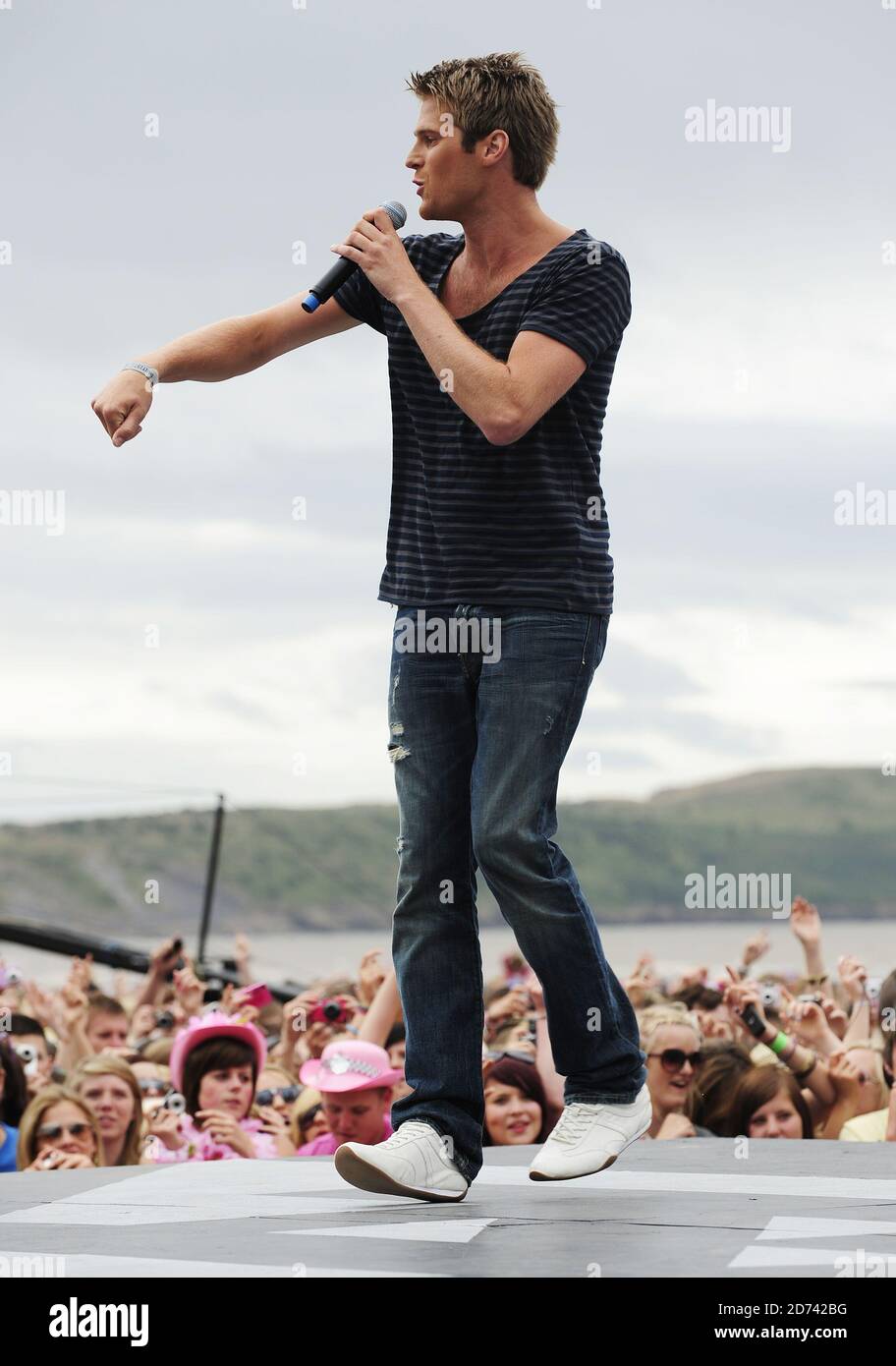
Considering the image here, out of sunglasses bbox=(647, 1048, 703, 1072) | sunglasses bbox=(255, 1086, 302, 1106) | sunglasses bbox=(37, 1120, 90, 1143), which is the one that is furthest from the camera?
sunglasses bbox=(255, 1086, 302, 1106)

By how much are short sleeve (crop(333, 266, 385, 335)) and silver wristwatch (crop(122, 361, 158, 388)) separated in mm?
447

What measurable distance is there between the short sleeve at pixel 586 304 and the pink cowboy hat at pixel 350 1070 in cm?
266

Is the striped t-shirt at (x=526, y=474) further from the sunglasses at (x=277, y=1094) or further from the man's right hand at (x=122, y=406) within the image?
the sunglasses at (x=277, y=1094)

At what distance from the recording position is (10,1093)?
5.90m

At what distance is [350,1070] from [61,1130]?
930 mm

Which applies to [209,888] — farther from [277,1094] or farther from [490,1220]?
[490,1220]

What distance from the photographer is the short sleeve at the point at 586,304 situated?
10.7 ft

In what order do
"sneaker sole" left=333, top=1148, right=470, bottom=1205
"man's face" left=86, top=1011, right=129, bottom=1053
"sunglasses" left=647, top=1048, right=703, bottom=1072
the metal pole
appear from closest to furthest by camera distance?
"sneaker sole" left=333, top=1148, right=470, bottom=1205 < "sunglasses" left=647, top=1048, right=703, bottom=1072 < "man's face" left=86, top=1011, right=129, bottom=1053 < the metal pole

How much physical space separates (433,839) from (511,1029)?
4024 millimetres

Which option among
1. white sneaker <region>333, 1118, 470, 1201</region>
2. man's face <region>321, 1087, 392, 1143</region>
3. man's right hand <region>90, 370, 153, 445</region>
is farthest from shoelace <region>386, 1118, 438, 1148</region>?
man's face <region>321, 1087, 392, 1143</region>

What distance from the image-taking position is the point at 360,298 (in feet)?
11.9

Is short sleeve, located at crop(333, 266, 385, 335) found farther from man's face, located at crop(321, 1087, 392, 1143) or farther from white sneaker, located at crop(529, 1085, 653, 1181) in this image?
man's face, located at crop(321, 1087, 392, 1143)

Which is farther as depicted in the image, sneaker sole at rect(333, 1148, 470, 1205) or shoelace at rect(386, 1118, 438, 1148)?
shoelace at rect(386, 1118, 438, 1148)

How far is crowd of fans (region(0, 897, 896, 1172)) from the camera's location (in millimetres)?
5355
